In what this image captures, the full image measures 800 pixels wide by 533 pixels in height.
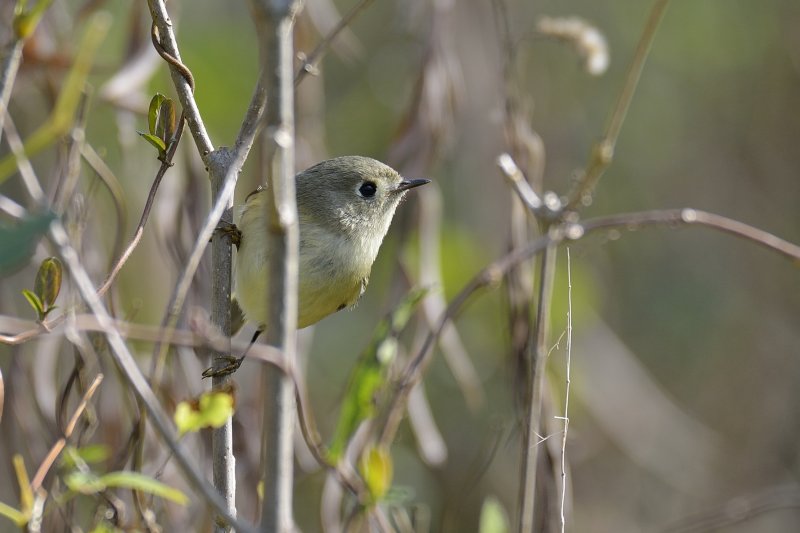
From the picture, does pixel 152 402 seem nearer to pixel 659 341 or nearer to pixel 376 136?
pixel 376 136

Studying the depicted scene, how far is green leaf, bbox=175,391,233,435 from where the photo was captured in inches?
45.1

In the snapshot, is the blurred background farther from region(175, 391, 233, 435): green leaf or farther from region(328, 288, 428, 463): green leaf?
region(175, 391, 233, 435): green leaf

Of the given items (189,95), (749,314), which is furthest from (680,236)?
(189,95)

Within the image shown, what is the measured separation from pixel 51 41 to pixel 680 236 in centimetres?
381

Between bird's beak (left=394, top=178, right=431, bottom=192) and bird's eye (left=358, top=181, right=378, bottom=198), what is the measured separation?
0.27 ft

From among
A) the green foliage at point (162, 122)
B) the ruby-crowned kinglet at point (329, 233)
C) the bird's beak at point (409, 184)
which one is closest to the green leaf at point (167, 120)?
the green foliage at point (162, 122)

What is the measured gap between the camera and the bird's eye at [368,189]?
107 inches

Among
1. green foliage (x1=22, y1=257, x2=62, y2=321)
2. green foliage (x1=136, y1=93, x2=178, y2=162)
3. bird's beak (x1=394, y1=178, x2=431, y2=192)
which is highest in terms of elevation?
bird's beak (x1=394, y1=178, x2=431, y2=192)

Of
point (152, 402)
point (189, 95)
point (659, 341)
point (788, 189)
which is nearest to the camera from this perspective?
point (152, 402)

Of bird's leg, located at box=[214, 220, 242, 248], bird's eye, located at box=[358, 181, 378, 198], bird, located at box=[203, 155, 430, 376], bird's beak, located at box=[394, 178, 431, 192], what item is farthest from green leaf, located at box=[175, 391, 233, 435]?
bird's eye, located at box=[358, 181, 378, 198]

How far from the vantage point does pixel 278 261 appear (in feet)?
3.22

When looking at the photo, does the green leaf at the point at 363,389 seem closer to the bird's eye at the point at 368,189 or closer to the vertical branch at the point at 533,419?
the vertical branch at the point at 533,419

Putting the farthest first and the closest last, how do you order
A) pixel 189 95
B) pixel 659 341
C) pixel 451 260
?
pixel 659 341 < pixel 451 260 < pixel 189 95

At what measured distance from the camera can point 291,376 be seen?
39.1 inches
